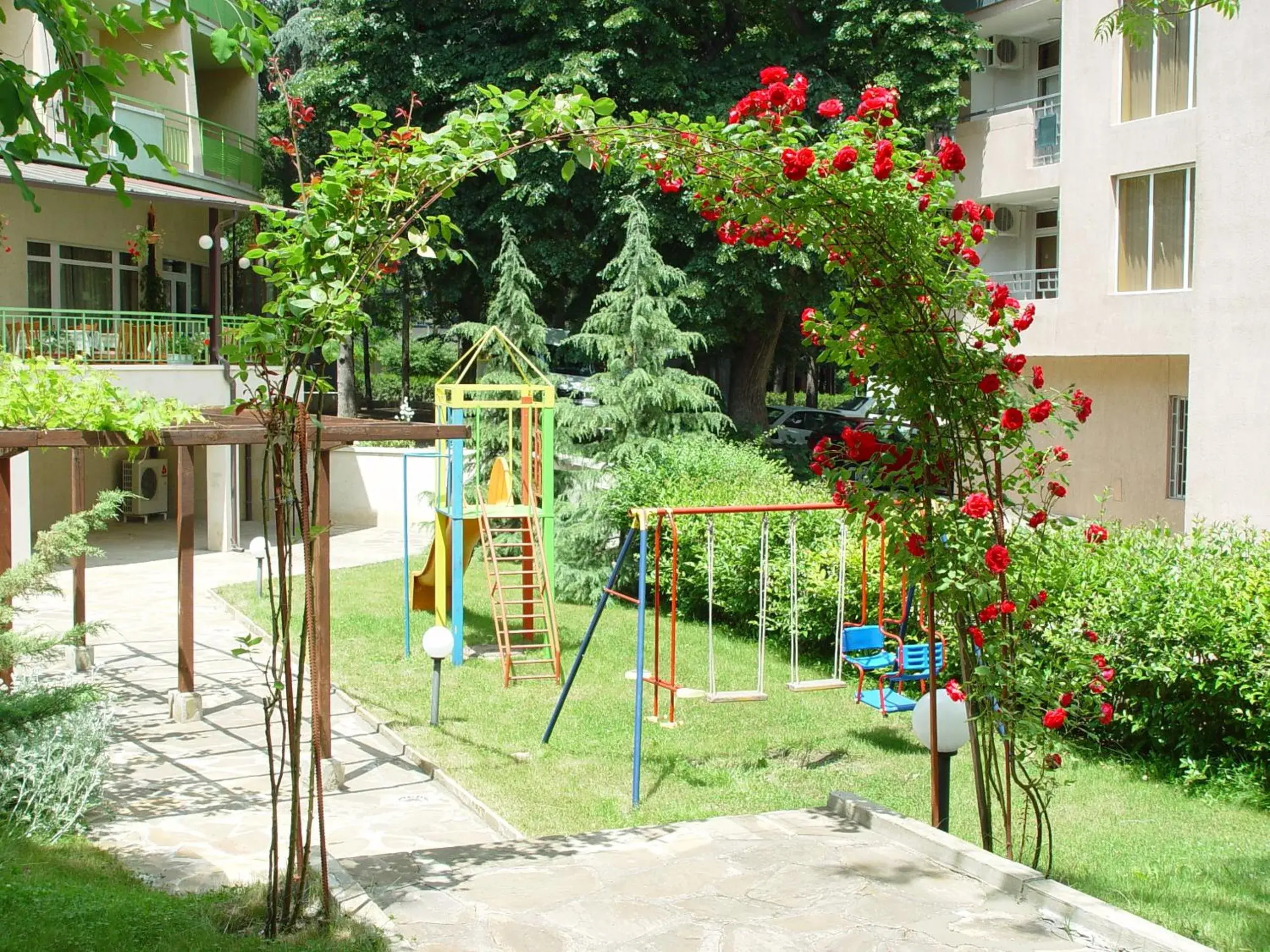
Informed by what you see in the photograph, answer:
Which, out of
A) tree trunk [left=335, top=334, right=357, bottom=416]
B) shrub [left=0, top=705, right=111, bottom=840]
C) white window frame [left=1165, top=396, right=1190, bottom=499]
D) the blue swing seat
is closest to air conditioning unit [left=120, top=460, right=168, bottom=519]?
tree trunk [left=335, top=334, right=357, bottom=416]

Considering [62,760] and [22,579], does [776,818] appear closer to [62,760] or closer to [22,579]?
[62,760]

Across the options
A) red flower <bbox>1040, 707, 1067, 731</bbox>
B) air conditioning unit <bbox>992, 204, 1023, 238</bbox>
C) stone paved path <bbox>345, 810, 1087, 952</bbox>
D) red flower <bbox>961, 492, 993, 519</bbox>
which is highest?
air conditioning unit <bbox>992, 204, 1023, 238</bbox>

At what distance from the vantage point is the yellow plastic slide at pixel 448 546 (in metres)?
14.3

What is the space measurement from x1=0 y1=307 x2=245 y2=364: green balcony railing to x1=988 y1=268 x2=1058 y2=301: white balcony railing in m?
14.2

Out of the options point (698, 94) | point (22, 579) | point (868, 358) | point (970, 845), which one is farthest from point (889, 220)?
point (698, 94)

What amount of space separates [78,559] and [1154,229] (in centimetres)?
1548

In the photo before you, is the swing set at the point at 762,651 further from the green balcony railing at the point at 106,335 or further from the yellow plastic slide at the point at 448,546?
the green balcony railing at the point at 106,335

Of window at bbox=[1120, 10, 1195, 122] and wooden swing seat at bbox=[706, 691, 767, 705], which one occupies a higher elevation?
window at bbox=[1120, 10, 1195, 122]

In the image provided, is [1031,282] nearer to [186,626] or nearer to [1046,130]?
[1046,130]

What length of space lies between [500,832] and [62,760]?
9.09 feet

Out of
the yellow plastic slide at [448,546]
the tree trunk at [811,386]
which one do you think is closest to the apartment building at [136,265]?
the yellow plastic slide at [448,546]

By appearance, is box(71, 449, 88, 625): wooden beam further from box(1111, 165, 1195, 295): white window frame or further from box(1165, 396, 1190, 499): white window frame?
box(1165, 396, 1190, 499): white window frame

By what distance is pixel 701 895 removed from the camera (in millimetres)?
5988

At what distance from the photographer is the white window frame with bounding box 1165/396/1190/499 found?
19.9 metres
